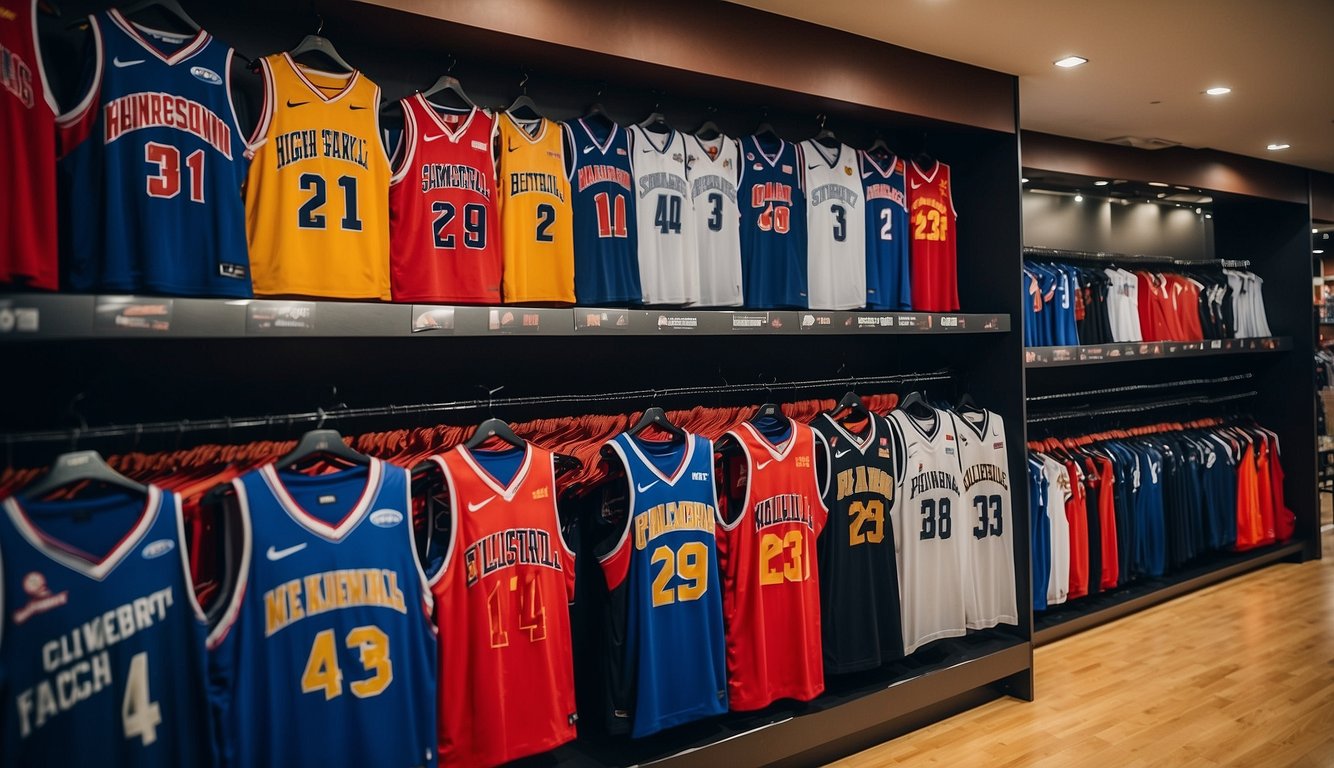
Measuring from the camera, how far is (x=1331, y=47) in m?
3.39

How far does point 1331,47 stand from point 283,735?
14.9 feet

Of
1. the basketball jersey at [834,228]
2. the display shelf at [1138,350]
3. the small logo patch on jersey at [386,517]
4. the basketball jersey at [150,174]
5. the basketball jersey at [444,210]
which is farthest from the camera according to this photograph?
the display shelf at [1138,350]

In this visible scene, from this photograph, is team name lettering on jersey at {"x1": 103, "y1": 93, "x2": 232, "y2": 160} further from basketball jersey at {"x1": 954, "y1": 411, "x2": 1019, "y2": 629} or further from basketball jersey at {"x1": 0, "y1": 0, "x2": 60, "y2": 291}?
basketball jersey at {"x1": 954, "y1": 411, "x2": 1019, "y2": 629}

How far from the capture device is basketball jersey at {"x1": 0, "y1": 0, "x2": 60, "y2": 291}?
1.70 meters

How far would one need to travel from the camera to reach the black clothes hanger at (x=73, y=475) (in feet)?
5.60

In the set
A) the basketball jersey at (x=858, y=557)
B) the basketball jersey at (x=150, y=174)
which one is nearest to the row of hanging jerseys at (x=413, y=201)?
the basketball jersey at (x=150, y=174)

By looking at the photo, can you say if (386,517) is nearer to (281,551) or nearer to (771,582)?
(281,551)

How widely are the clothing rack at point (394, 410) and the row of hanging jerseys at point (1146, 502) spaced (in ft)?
3.53

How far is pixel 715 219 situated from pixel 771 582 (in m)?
1.30

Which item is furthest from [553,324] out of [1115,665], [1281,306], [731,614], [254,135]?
[1281,306]

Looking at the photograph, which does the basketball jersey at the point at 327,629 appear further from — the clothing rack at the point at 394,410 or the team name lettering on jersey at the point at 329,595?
the clothing rack at the point at 394,410

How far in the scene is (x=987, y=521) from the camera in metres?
3.52

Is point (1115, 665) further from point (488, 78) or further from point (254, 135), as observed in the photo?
point (254, 135)

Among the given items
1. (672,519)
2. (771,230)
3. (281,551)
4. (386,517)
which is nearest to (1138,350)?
(771,230)
